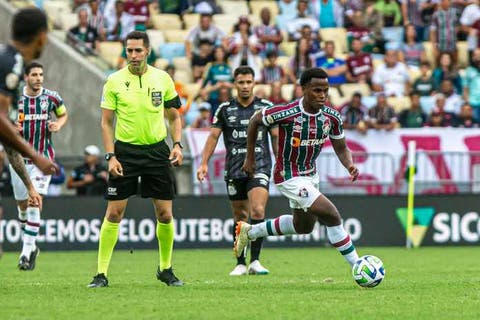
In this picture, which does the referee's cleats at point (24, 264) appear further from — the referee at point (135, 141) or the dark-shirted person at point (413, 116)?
the dark-shirted person at point (413, 116)

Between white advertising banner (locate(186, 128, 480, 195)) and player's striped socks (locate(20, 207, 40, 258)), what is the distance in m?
7.50

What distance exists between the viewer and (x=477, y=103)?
26.7 meters

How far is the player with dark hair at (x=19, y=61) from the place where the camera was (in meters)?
10.2

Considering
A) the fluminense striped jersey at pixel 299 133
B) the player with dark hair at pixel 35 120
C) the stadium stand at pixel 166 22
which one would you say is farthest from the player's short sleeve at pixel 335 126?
the stadium stand at pixel 166 22

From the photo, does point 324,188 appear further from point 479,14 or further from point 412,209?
point 479,14

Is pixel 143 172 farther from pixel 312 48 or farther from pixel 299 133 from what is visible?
pixel 312 48

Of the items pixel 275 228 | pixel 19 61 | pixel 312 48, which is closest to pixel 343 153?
pixel 275 228

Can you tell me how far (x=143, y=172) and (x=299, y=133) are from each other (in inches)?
65.1

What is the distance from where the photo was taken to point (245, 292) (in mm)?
12656

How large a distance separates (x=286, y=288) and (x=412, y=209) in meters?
11.5

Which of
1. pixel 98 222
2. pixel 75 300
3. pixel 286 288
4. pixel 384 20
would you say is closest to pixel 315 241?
pixel 98 222

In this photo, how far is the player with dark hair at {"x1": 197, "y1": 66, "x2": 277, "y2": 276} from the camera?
16.4 metres

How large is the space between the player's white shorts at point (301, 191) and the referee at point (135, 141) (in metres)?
1.17

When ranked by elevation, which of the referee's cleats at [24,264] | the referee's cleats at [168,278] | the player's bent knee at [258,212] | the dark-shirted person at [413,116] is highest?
the dark-shirted person at [413,116]
